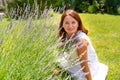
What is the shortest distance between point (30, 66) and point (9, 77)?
12.5 inches

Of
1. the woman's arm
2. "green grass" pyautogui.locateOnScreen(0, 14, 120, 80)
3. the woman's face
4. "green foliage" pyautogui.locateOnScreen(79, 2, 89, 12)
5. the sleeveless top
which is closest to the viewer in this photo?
"green grass" pyautogui.locateOnScreen(0, 14, 120, 80)

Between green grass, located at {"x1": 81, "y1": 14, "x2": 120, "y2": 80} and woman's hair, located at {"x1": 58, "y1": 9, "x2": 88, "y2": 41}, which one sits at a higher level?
woman's hair, located at {"x1": 58, "y1": 9, "x2": 88, "y2": 41}

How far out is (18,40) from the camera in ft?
10.5

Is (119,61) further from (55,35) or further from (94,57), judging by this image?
(55,35)

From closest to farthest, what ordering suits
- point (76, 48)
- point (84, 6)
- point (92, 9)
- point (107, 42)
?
point (76, 48) < point (107, 42) < point (92, 9) < point (84, 6)

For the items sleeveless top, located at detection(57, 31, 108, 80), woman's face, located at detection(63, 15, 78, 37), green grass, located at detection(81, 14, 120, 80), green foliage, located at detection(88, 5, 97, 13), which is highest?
woman's face, located at detection(63, 15, 78, 37)

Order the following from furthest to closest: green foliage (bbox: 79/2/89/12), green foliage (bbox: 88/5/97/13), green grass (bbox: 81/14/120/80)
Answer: green foliage (bbox: 79/2/89/12) < green foliage (bbox: 88/5/97/13) < green grass (bbox: 81/14/120/80)

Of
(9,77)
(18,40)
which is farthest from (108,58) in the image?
(9,77)

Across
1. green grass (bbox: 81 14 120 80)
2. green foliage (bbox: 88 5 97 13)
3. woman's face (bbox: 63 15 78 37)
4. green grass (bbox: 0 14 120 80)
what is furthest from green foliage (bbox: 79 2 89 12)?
woman's face (bbox: 63 15 78 37)

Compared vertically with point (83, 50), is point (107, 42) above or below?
below

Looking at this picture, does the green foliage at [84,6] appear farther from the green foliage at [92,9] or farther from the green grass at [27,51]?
the green grass at [27,51]

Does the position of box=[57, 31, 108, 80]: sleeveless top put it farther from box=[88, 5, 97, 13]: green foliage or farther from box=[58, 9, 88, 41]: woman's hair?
box=[88, 5, 97, 13]: green foliage

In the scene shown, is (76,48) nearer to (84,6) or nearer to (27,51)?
(27,51)

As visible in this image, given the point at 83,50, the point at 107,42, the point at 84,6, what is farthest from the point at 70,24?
the point at 84,6
